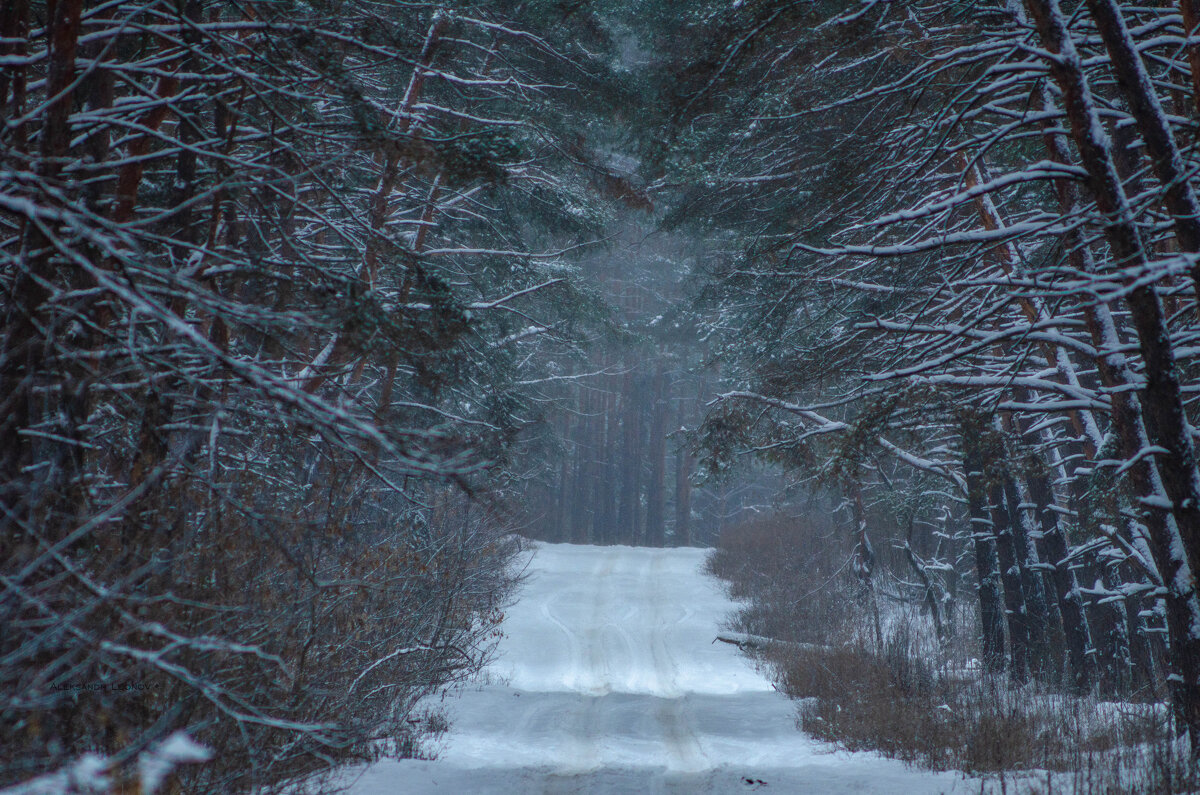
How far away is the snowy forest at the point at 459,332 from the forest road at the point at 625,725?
50 centimetres

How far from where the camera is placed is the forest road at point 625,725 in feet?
22.5

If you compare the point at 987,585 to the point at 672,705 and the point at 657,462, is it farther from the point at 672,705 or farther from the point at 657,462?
the point at 657,462

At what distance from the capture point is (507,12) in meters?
11.5

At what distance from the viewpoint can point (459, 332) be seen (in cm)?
520

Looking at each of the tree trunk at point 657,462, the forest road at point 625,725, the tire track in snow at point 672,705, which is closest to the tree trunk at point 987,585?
the forest road at point 625,725

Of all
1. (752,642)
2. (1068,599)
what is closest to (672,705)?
(752,642)

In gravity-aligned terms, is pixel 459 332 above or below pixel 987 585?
above

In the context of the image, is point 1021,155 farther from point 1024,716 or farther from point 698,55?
point 1024,716

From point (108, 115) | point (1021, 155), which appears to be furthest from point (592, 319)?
point (108, 115)

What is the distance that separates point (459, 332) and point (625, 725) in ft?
19.8

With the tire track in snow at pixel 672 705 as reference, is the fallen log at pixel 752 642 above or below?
above

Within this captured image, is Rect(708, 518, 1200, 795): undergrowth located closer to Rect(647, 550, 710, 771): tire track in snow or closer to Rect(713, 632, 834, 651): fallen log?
Rect(713, 632, 834, 651): fallen log

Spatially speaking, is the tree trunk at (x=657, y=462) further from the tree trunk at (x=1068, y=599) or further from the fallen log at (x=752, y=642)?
the tree trunk at (x=1068, y=599)

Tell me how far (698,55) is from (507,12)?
5810mm
